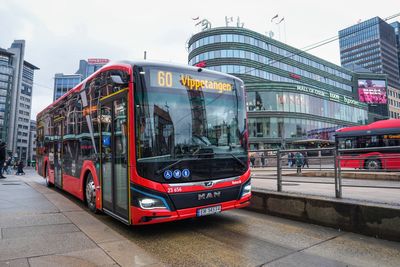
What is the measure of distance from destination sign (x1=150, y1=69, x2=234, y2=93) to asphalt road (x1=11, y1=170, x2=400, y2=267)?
2.77 metres

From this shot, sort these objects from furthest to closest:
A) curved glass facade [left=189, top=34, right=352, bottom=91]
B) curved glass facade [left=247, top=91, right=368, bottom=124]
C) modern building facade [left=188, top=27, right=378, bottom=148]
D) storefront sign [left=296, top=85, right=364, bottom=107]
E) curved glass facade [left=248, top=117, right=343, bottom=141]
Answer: curved glass facade [left=189, top=34, right=352, bottom=91], storefront sign [left=296, top=85, right=364, bottom=107], curved glass facade [left=247, top=91, right=368, bottom=124], modern building facade [left=188, top=27, right=378, bottom=148], curved glass facade [left=248, top=117, right=343, bottom=141]

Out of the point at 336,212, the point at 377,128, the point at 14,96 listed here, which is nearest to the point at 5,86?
the point at 14,96

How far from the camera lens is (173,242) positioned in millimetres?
5375

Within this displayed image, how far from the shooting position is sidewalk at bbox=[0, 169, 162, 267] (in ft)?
14.5

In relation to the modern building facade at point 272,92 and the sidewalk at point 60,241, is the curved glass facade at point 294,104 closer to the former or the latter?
the modern building facade at point 272,92

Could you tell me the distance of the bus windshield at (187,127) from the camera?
17.6 feet

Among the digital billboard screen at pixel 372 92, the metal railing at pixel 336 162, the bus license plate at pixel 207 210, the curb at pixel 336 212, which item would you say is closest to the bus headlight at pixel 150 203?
the bus license plate at pixel 207 210

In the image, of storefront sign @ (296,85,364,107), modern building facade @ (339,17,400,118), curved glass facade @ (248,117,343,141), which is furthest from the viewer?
modern building facade @ (339,17,400,118)

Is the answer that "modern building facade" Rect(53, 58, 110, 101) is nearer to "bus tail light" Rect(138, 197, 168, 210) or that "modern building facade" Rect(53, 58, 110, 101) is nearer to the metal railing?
the metal railing

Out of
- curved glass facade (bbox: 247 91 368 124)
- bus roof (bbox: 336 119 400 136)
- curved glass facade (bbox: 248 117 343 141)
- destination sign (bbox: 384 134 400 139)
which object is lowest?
destination sign (bbox: 384 134 400 139)

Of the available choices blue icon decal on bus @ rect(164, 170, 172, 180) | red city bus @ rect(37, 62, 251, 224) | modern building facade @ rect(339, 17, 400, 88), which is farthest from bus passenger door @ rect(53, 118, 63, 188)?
modern building facade @ rect(339, 17, 400, 88)

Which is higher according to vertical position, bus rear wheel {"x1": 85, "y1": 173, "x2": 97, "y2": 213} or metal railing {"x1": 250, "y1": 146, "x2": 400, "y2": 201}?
metal railing {"x1": 250, "y1": 146, "x2": 400, "y2": 201}

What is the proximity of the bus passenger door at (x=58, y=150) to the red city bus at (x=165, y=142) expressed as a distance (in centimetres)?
361

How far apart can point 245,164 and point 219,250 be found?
2058 mm
